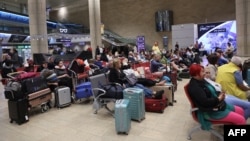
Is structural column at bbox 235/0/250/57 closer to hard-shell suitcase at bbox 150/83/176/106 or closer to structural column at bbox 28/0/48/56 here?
hard-shell suitcase at bbox 150/83/176/106

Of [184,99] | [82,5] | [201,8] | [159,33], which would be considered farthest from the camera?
[82,5]

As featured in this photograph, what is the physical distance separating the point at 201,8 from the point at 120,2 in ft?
30.7

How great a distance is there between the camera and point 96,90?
16.3ft

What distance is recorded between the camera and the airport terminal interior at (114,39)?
4008 millimetres

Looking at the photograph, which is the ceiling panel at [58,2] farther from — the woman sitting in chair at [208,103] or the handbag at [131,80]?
the woman sitting in chair at [208,103]

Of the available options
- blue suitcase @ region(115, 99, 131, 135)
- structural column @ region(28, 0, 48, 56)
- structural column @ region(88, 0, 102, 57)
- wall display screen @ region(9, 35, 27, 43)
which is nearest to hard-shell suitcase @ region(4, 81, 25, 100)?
blue suitcase @ region(115, 99, 131, 135)

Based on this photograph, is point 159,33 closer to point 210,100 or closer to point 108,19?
point 108,19

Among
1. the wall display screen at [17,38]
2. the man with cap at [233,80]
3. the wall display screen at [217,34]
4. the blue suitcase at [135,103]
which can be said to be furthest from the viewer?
the wall display screen at [17,38]

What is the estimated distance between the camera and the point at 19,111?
462cm

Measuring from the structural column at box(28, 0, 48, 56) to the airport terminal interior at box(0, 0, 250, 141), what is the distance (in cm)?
5

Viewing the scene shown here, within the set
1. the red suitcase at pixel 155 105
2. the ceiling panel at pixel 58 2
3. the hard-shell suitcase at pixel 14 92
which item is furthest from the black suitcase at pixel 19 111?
the ceiling panel at pixel 58 2

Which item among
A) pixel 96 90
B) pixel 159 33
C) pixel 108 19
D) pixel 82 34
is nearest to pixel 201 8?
pixel 159 33

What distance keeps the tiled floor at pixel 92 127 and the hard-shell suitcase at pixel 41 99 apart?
0.22m

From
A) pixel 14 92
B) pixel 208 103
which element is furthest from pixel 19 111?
pixel 208 103
